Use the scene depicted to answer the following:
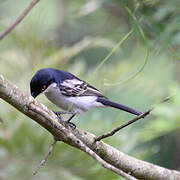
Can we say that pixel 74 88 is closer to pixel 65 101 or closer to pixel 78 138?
pixel 65 101

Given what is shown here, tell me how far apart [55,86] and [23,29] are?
101 cm

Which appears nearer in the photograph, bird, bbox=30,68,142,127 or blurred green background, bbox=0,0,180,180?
blurred green background, bbox=0,0,180,180

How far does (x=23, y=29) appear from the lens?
3.69 metres

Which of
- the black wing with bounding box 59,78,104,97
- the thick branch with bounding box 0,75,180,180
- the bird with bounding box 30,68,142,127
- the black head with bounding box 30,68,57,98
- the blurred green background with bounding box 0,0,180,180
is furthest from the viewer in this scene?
the black wing with bounding box 59,78,104,97

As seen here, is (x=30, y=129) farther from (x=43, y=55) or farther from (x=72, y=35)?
(x=72, y=35)

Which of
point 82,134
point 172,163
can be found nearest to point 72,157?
point 82,134

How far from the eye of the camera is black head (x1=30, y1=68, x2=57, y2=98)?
105 inches

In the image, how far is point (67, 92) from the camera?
9.55 feet

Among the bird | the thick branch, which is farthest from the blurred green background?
the thick branch

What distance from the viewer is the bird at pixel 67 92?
279cm

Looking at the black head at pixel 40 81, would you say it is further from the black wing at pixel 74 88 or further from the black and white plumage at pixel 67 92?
the black wing at pixel 74 88

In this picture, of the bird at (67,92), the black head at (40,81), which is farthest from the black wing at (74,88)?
the black head at (40,81)

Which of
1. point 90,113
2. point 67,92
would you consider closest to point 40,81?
point 67,92

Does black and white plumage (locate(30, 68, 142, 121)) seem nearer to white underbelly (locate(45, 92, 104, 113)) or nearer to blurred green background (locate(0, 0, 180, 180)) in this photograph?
white underbelly (locate(45, 92, 104, 113))
